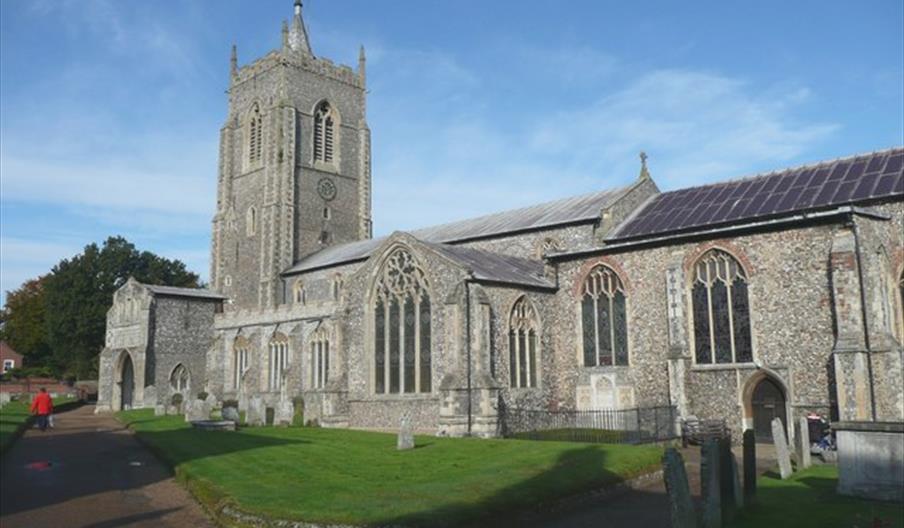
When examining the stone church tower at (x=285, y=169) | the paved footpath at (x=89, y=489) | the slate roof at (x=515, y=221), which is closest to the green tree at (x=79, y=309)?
the stone church tower at (x=285, y=169)

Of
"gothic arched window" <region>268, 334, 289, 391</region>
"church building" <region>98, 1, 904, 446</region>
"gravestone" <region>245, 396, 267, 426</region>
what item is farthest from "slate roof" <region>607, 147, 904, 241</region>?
"gothic arched window" <region>268, 334, 289, 391</region>

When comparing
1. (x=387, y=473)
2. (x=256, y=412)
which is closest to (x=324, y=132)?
(x=256, y=412)

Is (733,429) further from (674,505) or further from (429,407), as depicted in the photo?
(674,505)

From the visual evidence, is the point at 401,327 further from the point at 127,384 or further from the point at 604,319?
the point at 127,384

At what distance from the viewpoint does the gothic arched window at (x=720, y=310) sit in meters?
22.9

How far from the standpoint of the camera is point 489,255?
2895cm

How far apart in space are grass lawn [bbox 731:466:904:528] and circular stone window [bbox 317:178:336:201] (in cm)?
4178

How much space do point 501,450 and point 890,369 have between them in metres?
10.4

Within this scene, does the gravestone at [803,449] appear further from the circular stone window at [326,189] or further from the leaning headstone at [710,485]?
the circular stone window at [326,189]

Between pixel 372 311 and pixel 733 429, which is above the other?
pixel 372 311

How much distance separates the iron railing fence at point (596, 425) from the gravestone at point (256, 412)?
10713mm

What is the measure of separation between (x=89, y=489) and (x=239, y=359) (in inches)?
1178

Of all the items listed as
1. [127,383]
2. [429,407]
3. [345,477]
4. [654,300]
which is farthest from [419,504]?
[127,383]

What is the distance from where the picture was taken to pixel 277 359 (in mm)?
40812
